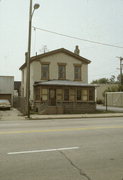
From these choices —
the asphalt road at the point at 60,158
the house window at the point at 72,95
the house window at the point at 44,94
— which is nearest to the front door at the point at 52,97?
the house window at the point at 44,94

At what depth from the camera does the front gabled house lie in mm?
26375

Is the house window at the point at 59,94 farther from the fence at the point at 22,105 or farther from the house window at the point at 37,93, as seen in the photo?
the fence at the point at 22,105

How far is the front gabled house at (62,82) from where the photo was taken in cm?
2638

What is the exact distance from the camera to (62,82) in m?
27.7

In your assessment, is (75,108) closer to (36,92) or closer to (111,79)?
(36,92)

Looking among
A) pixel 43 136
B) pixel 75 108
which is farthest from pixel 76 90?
pixel 43 136

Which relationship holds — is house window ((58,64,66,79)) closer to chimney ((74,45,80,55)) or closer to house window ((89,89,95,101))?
house window ((89,89,95,101))

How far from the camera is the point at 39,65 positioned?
28.6 meters

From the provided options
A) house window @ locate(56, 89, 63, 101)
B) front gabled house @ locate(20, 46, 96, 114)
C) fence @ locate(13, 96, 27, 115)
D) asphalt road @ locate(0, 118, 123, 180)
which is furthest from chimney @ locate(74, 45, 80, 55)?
asphalt road @ locate(0, 118, 123, 180)

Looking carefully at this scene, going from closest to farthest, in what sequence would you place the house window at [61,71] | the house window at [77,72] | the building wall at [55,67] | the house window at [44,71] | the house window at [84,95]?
the house window at [84,95] < the building wall at [55,67] < the house window at [44,71] < the house window at [61,71] < the house window at [77,72]

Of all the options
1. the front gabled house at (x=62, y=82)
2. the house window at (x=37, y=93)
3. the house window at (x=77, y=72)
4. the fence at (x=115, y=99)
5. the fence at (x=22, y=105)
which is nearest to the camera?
the fence at (x=22, y=105)

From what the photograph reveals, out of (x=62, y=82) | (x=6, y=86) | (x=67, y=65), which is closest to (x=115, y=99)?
(x=67, y=65)

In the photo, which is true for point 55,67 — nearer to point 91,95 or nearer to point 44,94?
point 44,94

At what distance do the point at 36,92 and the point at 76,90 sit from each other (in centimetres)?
509
